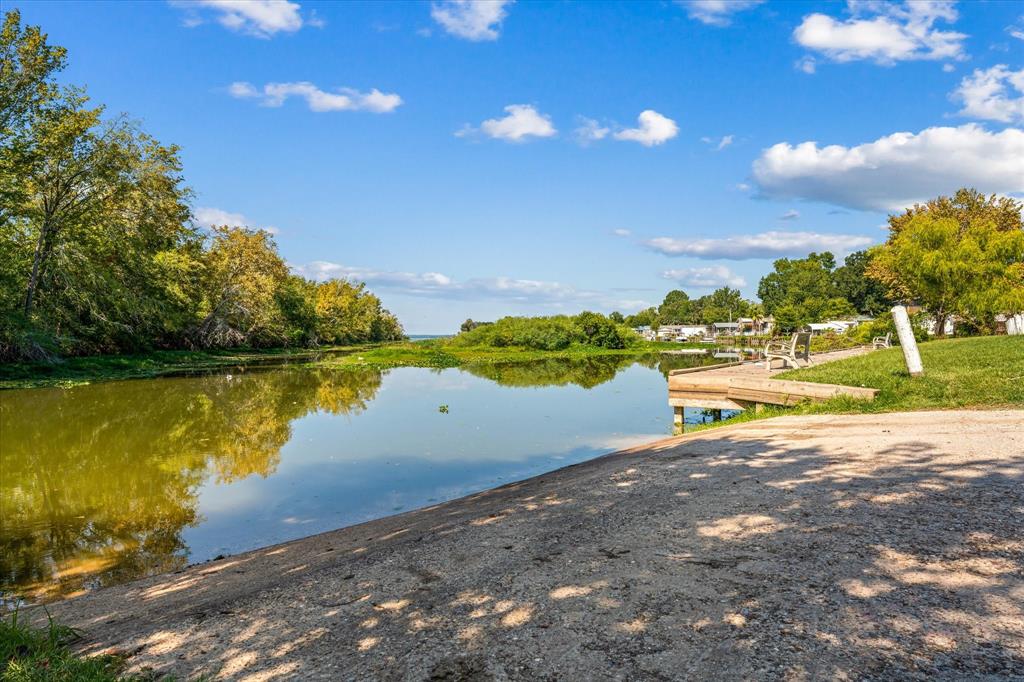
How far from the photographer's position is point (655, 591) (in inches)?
165

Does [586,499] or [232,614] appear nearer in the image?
[232,614]

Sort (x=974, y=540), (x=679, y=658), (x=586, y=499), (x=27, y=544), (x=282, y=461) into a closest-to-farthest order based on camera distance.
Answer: (x=679, y=658) < (x=974, y=540) < (x=586, y=499) < (x=27, y=544) < (x=282, y=461)

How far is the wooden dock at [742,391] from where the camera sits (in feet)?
40.7

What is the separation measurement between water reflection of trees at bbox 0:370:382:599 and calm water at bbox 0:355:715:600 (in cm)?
4

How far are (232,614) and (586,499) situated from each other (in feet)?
13.6

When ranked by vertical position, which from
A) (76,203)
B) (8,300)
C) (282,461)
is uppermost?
(76,203)

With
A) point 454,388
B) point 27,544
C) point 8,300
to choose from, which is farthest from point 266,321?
point 27,544

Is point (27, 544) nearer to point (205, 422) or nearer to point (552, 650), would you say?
point (552, 650)

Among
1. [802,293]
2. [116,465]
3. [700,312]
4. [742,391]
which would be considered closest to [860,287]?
[802,293]

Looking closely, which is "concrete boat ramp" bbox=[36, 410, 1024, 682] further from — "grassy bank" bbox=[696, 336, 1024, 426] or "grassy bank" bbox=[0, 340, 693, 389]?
"grassy bank" bbox=[0, 340, 693, 389]

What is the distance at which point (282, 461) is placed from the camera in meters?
13.8

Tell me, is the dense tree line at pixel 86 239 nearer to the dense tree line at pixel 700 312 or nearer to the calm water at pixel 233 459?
the calm water at pixel 233 459

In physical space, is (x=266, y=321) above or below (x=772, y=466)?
above

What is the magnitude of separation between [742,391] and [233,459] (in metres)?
13.2
